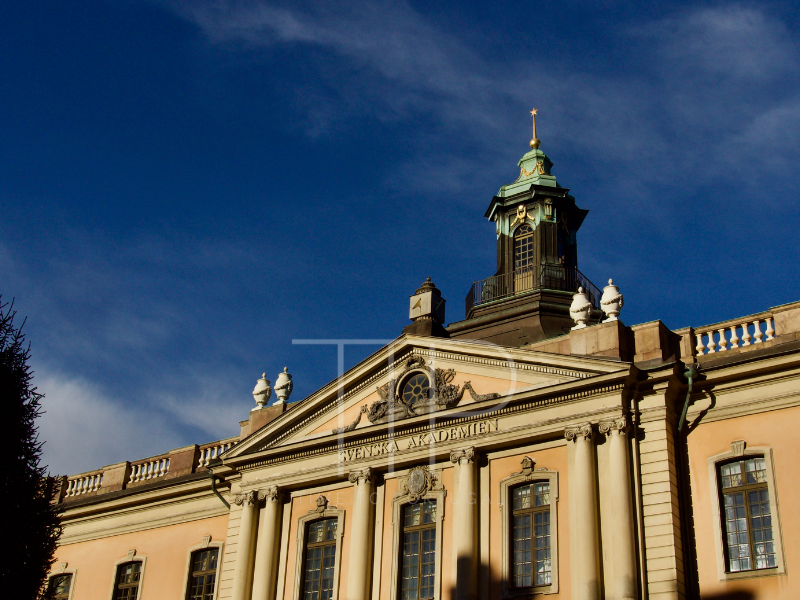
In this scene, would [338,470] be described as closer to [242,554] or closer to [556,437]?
[242,554]

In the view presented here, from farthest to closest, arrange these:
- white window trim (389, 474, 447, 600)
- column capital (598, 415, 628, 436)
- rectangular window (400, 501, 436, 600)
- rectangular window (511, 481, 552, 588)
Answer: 1. rectangular window (400, 501, 436, 600)
2. white window trim (389, 474, 447, 600)
3. rectangular window (511, 481, 552, 588)
4. column capital (598, 415, 628, 436)

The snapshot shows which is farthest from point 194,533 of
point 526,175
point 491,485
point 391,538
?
point 526,175

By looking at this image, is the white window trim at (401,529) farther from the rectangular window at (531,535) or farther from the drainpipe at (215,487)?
the drainpipe at (215,487)

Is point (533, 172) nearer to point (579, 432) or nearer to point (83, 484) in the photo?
point (579, 432)

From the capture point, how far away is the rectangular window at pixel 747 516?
20.6 m

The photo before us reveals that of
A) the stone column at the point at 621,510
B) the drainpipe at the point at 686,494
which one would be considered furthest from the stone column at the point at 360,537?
the drainpipe at the point at 686,494

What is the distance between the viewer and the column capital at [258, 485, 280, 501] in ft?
89.2

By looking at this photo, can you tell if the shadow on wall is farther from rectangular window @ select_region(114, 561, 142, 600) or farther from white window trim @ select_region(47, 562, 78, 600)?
white window trim @ select_region(47, 562, 78, 600)

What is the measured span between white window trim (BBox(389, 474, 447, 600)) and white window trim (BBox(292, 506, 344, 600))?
1.65 m

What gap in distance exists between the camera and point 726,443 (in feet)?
72.1

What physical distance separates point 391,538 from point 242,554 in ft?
14.4

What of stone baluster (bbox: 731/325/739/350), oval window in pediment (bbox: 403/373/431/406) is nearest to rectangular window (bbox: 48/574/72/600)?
oval window in pediment (bbox: 403/373/431/406)

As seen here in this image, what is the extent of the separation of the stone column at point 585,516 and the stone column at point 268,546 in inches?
327

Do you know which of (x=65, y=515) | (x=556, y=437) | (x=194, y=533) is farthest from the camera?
(x=65, y=515)
